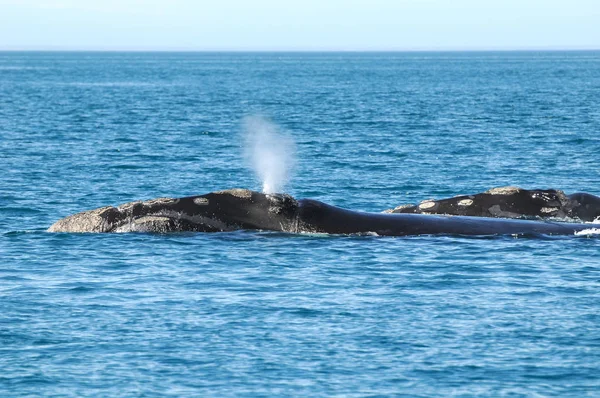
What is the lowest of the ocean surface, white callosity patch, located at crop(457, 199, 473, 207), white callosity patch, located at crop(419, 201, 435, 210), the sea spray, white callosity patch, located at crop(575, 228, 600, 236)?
the sea spray

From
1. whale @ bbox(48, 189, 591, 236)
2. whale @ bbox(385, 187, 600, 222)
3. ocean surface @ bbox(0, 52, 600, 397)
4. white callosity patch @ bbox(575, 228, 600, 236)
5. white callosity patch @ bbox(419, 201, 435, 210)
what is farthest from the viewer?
white callosity patch @ bbox(419, 201, 435, 210)

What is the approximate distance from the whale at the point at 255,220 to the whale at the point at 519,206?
244cm

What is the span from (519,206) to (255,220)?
764 cm

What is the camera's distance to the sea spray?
53.9 m

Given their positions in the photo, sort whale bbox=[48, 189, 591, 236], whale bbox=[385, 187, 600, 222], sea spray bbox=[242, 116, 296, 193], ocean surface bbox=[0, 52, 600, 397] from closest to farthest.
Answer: ocean surface bbox=[0, 52, 600, 397]
whale bbox=[48, 189, 591, 236]
whale bbox=[385, 187, 600, 222]
sea spray bbox=[242, 116, 296, 193]

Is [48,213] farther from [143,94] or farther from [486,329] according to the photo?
[143,94]

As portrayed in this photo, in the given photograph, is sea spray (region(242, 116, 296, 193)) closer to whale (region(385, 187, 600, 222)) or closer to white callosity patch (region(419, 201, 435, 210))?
white callosity patch (region(419, 201, 435, 210))

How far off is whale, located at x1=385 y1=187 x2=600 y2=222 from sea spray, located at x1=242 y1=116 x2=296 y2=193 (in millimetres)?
15407

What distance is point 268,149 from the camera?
80.6m

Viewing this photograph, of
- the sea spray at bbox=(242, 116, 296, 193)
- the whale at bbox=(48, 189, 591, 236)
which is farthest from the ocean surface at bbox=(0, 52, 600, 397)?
the sea spray at bbox=(242, 116, 296, 193)

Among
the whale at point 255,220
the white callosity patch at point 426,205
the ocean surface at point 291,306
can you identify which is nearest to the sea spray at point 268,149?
the ocean surface at point 291,306

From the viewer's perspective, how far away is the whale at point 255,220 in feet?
90.5

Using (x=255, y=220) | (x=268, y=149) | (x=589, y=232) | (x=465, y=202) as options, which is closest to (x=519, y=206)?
(x=465, y=202)

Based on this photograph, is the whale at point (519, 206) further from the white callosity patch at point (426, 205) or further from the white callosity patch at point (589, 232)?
the white callosity patch at point (589, 232)
